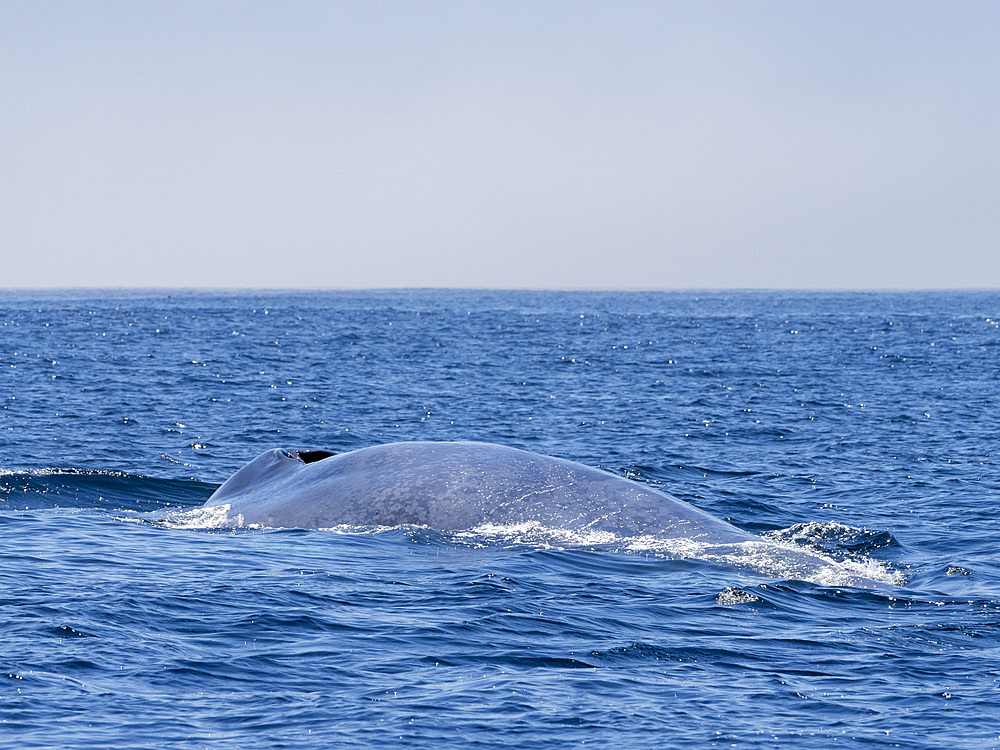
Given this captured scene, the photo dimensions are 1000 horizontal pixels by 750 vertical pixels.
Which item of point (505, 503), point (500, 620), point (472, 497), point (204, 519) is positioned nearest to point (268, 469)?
point (204, 519)

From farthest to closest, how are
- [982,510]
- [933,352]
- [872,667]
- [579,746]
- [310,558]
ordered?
[933,352] < [982,510] < [310,558] < [872,667] < [579,746]

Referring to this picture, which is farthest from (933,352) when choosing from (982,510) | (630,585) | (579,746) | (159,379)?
(579,746)

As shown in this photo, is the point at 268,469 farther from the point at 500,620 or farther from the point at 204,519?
the point at 500,620

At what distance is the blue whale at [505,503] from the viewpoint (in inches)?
535

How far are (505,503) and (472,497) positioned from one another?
1.30ft

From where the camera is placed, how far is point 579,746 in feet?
28.5

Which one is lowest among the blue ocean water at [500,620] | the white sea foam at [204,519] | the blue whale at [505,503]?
the blue ocean water at [500,620]

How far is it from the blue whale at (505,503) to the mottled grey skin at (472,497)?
0.5 inches

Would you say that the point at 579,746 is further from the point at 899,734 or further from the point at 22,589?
the point at 22,589

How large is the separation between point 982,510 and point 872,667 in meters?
11.2

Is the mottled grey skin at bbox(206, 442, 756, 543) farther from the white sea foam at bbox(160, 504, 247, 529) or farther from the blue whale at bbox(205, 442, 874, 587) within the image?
the white sea foam at bbox(160, 504, 247, 529)

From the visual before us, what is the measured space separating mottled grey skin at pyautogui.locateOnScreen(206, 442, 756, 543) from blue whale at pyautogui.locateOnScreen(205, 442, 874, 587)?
1 centimetres

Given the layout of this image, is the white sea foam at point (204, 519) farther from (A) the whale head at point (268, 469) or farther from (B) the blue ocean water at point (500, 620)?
(A) the whale head at point (268, 469)

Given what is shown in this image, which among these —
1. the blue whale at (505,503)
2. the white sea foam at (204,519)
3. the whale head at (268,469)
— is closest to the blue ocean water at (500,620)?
the white sea foam at (204,519)
